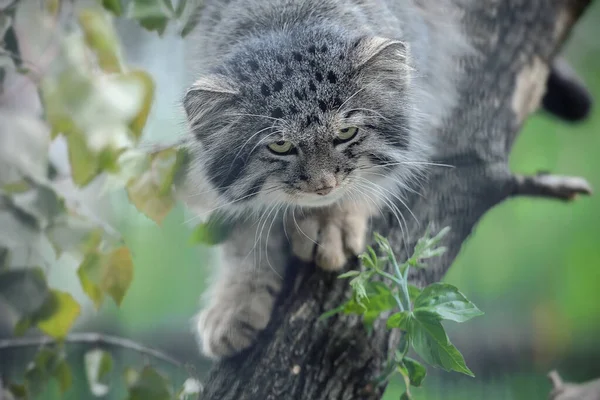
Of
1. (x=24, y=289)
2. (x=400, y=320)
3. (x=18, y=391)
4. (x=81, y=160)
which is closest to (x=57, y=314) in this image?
(x=24, y=289)

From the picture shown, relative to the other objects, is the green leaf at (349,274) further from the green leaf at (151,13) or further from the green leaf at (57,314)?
the green leaf at (151,13)

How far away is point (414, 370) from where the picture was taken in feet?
3.39

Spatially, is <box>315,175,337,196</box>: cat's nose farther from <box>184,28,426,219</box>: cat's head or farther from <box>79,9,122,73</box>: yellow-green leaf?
<box>79,9,122,73</box>: yellow-green leaf

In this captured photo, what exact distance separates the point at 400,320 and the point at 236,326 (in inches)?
Answer: 14.5

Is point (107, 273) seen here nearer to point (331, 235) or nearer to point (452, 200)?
point (331, 235)

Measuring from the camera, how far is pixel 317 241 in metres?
1.21

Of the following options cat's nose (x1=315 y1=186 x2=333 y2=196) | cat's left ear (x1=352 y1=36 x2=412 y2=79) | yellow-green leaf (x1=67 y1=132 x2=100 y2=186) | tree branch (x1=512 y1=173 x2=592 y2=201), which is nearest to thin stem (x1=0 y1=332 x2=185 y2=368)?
yellow-green leaf (x1=67 y1=132 x2=100 y2=186)

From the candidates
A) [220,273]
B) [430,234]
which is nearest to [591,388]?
[430,234]

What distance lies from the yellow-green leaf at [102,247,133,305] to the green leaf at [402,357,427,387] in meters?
0.64

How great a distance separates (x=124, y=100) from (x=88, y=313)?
0.50 m

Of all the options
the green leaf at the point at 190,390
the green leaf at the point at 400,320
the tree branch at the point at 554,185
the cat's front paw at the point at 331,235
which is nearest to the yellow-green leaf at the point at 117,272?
the green leaf at the point at 190,390

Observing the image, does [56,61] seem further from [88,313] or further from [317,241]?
[317,241]

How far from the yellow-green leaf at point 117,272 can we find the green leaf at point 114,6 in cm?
54

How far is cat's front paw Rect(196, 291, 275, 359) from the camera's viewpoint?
3.88 feet
